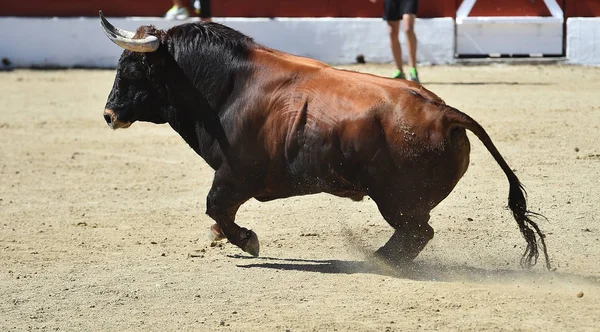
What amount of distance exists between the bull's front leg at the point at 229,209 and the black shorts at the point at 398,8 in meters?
6.57

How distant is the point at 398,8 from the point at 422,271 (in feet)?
22.7

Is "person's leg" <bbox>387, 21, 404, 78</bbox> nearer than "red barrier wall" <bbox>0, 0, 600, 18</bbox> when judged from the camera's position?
Yes

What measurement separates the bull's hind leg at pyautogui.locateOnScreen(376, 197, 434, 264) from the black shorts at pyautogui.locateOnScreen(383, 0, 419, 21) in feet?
22.2

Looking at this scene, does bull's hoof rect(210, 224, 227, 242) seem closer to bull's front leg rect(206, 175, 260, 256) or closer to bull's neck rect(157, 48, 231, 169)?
bull's front leg rect(206, 175, 260, 256)

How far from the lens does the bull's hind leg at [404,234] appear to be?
5559 mm

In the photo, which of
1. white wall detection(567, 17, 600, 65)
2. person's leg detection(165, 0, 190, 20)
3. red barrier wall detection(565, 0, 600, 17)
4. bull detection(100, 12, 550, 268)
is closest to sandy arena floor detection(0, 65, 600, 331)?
bull detection(100, 12, 550, 268)

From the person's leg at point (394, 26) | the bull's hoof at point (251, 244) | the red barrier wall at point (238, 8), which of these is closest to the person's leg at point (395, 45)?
the person's leg at point (394, 26)

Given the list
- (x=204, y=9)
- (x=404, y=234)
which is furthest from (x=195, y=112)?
(x=204, y=9)

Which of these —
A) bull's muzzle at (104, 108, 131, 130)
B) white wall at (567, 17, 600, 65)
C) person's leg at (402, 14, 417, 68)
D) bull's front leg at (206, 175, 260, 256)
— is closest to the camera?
bull's front leg at (206, 175, 260, 256)

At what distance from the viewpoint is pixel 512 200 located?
559cm

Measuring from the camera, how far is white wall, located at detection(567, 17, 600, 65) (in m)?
13.7

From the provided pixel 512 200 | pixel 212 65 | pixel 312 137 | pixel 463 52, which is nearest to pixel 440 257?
pixel 512 200

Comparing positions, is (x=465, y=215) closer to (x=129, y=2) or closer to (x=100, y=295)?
(x=100, y=295)

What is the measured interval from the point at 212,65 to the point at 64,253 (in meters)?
1.44
